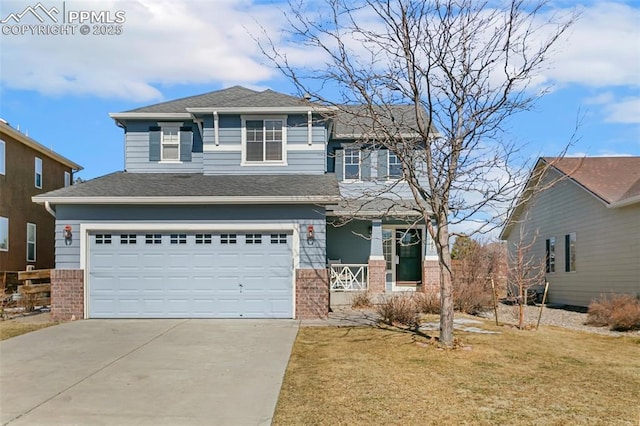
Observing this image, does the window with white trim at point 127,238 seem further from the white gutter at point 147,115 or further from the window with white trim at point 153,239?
the white gutter at point 147,115

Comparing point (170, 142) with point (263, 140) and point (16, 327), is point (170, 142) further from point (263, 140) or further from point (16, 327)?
point (16, 327)

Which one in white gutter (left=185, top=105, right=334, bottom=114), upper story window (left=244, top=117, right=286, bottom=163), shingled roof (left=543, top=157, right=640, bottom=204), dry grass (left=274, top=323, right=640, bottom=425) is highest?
white gutter (left=185, top=105, right=334, bottom=114)

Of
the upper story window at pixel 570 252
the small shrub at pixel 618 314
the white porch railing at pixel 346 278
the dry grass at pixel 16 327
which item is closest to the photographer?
the dry grass at pixel 16 327

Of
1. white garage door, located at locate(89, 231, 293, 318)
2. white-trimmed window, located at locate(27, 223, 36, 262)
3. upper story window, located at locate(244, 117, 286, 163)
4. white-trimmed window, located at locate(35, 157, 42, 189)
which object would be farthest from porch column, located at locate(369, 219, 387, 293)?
white-trimmed window, located at locate(35, 157, 42, 189)

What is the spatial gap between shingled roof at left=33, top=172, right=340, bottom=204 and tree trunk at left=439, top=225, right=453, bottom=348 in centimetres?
389

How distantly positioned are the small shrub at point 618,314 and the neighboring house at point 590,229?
5.75 feet

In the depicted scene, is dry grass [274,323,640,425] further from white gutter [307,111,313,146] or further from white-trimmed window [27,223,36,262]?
white-trimmed window [27,223,36,262]

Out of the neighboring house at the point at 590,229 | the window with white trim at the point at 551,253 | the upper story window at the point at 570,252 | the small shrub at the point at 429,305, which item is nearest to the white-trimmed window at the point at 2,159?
the small shrub at the point at 429,305

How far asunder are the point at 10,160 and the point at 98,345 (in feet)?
48.3

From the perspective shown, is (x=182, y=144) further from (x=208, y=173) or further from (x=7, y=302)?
(x=7, y=302)

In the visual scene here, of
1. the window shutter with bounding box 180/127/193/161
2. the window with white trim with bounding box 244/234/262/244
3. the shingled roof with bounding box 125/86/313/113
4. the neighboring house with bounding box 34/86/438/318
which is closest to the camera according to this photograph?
the neighboring house with bounding box 34/86/438/318

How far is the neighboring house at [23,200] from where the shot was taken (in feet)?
72.9

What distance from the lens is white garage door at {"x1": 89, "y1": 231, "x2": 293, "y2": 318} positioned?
14633 millimetres

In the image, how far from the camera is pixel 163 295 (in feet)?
48.1
